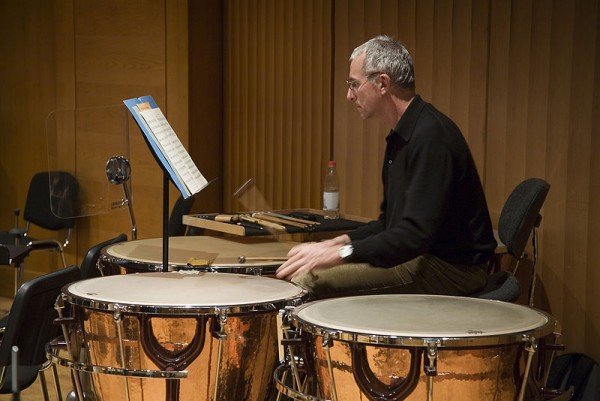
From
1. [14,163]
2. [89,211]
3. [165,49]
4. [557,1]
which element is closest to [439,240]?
[557,1]

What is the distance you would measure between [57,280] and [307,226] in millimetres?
1310

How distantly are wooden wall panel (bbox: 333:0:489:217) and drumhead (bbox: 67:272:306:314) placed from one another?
6.24 ft

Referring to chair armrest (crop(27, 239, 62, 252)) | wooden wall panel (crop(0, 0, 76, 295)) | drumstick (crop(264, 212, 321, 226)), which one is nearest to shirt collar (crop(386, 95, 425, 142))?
drumstick (crop(264, 212, 321, 226))

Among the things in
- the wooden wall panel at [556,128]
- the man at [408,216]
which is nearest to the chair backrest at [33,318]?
the man at [408,216]

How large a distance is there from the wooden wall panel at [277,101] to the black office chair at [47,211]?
1.12 meters

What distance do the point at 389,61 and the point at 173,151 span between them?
31.2 inches

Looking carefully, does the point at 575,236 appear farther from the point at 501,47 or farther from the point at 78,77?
the point at 78,77

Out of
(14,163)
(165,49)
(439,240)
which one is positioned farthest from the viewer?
(14,163)

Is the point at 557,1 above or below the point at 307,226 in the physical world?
above

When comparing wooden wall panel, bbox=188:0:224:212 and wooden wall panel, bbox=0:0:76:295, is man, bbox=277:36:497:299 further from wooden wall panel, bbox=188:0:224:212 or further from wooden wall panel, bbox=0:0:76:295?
wooden wall panel, bbox=0:0:76:295

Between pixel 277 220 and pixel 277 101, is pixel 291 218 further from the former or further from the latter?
pixel 277 101

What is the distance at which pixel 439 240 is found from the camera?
3.22m

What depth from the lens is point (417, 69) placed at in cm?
489

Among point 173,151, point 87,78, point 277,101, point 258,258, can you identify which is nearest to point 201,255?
point 258,258
